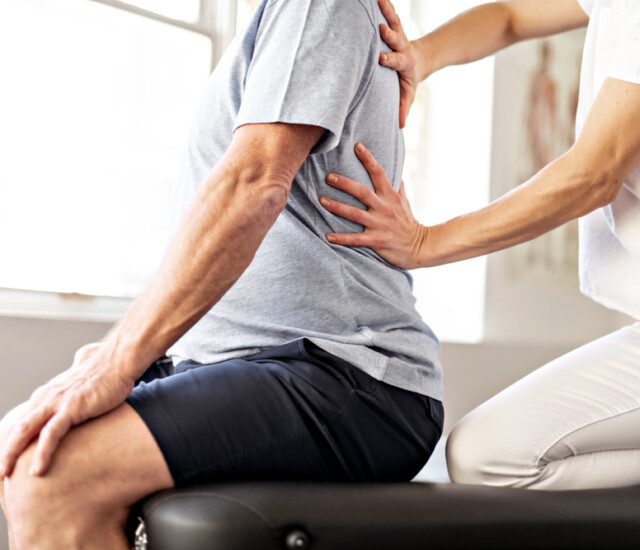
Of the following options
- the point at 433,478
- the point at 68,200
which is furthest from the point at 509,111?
the point at 433,478

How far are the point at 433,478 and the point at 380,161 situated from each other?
496 millimetres

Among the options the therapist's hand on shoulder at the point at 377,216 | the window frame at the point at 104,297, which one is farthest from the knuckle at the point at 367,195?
the window frame at the point at 104,297

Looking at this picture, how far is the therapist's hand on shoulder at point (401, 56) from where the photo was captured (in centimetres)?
128

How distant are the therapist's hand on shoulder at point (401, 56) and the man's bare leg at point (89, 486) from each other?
61cm

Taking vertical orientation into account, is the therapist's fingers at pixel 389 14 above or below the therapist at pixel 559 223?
above

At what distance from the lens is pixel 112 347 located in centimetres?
105

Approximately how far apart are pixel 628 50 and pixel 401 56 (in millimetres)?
359

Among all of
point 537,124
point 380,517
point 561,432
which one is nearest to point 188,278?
point 380,517

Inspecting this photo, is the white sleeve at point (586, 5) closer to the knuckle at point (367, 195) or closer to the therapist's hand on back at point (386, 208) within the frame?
the therapist's hand on back at point (386, 208)

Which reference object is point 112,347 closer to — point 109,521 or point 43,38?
point 109,521

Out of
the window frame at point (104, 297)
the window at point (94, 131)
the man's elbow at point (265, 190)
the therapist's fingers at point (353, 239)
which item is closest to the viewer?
the man's elbow at point (265, 190)

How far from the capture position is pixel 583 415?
4.40 ft

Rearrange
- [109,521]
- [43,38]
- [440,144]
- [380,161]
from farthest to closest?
[440,144]
[43,38]
[380,161]
[109,521]

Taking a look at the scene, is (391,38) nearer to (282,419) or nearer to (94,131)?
(282,419)
